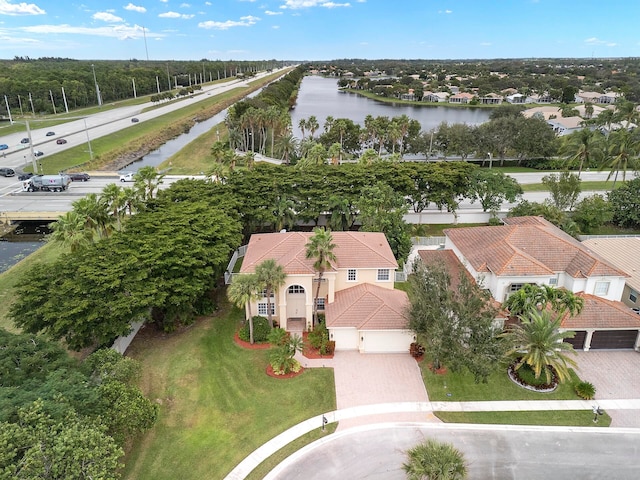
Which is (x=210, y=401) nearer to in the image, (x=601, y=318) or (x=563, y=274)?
(x=601, y=318)

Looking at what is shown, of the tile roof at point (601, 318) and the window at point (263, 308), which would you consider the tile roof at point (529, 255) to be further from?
the window at point (263, 308)

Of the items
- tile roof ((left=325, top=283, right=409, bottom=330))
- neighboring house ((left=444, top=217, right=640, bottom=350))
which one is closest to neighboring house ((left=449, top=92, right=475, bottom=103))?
neighboring house ((left=444, top=217, right=640, bottom=350))

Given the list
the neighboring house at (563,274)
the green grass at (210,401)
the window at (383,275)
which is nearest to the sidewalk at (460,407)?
the green grass at (210,401)

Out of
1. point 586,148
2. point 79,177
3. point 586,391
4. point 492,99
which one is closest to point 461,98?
point 492,99

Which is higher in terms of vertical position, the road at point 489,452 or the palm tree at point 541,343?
the palm tree at point 541,343

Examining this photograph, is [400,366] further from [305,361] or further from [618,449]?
[618,449]

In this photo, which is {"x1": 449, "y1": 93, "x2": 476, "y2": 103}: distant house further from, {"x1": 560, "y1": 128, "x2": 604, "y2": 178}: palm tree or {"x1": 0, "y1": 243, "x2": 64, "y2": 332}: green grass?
{"x1": 0, "y1": 243, "x2": 64, "y2": 332}: green grass
